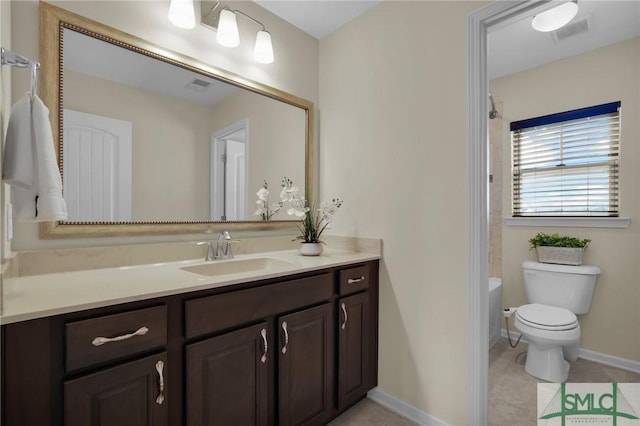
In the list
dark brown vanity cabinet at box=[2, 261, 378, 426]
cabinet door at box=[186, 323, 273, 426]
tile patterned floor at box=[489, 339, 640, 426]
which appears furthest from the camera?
tile patterned floor at box=[489, 339, 640, 426]

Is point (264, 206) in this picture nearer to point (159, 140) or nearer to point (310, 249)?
point (310, 249)

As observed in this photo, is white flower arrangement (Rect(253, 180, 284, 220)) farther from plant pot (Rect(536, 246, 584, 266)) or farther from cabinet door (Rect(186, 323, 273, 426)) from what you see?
plant pot (Rect(536, 246, 584, 266))

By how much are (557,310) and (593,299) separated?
1.26 ft

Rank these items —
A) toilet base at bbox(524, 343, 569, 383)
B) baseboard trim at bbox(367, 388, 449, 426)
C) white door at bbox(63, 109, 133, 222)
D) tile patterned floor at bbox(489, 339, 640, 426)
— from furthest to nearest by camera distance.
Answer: toilet base at bbox(524, 343, 569, 383), tile patterned floor at bbox(489, 339, 640, 426), baseboard trim at bbox(367, 388, 449, 426), white door at bbox(63, 109, 133, 222)

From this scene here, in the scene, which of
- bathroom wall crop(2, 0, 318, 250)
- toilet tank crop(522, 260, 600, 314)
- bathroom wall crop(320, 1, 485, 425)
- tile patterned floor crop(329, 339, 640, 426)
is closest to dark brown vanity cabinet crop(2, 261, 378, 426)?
tile patterned floor crop(329, 339, 640, 426)

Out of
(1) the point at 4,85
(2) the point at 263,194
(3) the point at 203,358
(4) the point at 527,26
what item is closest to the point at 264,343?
(3) the point at 203,358

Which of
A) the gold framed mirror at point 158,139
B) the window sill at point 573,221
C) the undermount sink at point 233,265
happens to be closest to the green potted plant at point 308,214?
the gold framed mirror at point 158,139

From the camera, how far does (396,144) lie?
1.81 metres

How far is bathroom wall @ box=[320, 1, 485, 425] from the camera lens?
156cm

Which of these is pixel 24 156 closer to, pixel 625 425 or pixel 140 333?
pixel 140 333

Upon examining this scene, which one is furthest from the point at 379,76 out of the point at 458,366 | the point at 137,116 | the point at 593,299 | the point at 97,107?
the point at 593,299

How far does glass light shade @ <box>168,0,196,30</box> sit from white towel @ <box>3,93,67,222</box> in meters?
0.88

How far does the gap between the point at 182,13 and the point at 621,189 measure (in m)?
3.10

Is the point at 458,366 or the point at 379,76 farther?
the point at 379,76
